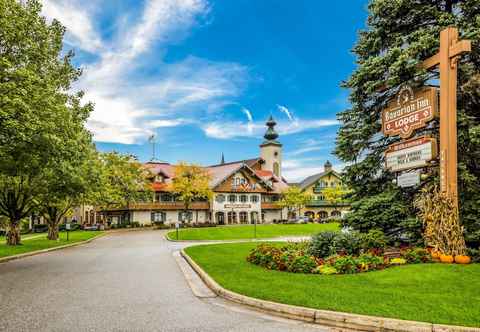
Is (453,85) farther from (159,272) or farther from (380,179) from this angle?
(159,272)

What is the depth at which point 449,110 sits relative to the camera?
1281 cm

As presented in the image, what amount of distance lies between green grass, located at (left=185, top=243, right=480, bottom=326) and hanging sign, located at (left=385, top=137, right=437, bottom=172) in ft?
11.9

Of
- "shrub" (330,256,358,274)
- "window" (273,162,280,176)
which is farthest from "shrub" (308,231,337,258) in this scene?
"window" (273,162,280,176)

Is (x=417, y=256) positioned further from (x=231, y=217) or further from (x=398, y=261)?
(x=231, y=217)

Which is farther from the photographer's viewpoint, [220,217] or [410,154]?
[220,217]

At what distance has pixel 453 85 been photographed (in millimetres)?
12992

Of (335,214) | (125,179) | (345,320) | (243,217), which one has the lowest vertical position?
(335,214)

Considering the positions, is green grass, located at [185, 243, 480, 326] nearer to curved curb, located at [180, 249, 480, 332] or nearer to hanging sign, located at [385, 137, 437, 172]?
curved curb, located at [180, 249, 480, 332]

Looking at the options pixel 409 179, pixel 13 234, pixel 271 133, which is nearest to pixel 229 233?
pixel 13 234

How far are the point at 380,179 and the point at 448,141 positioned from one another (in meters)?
4.18

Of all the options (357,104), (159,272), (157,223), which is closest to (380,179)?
(357,104)

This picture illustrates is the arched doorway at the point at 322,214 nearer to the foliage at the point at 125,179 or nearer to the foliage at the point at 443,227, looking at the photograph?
the foliage at the point at 125,179

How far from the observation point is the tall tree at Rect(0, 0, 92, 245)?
46.9 ft

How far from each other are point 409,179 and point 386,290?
5.97 m
